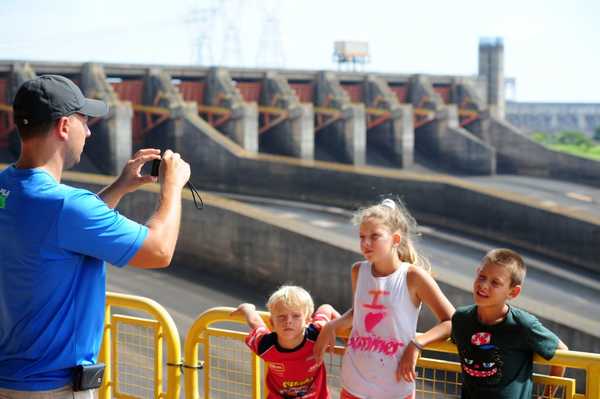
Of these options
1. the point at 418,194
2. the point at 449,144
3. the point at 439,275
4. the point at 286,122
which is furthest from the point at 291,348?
the point at 449,144

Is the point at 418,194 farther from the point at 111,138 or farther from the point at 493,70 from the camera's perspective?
the point at 493,70

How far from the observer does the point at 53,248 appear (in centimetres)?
296

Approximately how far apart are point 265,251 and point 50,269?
1343cm

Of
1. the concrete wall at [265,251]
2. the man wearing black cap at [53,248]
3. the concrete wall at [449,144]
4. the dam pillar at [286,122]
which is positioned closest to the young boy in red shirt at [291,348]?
the man wearing black cap at [53,248]

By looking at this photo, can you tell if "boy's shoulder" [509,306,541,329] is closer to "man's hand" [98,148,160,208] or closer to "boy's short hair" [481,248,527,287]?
"boy's short hair" [481,248,527,287]

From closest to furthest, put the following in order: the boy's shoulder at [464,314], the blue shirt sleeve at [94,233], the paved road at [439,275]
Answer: the blue shirt sleeve at [94,233] → the boy's shoulder at [464,314] → the paved road at [439,275]

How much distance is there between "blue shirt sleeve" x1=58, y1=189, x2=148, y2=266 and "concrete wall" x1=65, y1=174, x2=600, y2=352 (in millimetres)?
11086

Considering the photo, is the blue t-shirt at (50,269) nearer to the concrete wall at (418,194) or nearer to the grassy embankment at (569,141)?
the concrete wall at (418,194)

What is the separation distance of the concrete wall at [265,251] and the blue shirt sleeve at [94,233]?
36.4 ft

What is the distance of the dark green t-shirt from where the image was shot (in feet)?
12.4

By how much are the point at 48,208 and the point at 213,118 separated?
105ft

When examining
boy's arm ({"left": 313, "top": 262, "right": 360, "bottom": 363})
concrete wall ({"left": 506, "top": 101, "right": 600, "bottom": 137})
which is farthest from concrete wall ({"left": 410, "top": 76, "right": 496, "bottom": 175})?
concrete wall ({"left": 506, "top": 101, "right": 600, "bottom": 137})

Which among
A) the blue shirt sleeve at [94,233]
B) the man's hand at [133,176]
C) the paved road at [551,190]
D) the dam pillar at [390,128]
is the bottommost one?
the paved road at [551,190]

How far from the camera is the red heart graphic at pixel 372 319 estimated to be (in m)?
4.04
